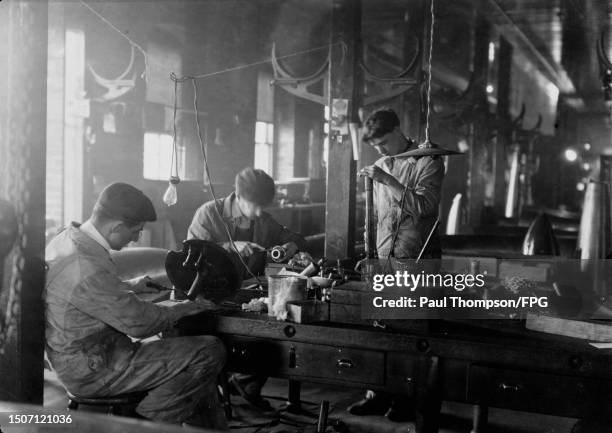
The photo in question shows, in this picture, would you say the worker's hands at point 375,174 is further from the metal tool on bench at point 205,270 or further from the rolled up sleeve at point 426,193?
the metal tool on bench at point 205,270

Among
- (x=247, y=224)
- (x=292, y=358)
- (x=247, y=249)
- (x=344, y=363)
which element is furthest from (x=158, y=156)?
(x=344, y=363)

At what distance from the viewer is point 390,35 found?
42.8ft

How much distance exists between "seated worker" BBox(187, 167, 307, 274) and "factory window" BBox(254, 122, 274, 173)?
7702 mm

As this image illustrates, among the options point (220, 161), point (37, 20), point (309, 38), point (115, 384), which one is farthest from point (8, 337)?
point (309, 38)

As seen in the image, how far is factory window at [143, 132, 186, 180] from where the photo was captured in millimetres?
9406

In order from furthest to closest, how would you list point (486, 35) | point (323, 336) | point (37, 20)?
1. point (486, 35)
2. point (323, 336)
3. point (37, 20)

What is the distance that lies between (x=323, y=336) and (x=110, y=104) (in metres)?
5.77

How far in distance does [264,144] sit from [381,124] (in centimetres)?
867

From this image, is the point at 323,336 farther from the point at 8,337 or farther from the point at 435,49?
the point at 435,49

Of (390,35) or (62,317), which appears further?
(390,35)

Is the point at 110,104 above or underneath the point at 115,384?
above

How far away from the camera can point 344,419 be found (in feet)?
14.4

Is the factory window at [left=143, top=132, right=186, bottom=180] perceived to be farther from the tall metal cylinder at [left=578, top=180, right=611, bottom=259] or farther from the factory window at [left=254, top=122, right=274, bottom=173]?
the tall metal cylinder at [left=578, top=180, right=611, bottom=259]

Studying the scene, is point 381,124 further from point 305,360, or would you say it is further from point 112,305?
point 112,305
